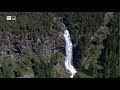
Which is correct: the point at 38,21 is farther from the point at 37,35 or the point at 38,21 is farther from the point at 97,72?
the point at 97,72

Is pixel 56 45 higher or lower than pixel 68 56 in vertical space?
higher
